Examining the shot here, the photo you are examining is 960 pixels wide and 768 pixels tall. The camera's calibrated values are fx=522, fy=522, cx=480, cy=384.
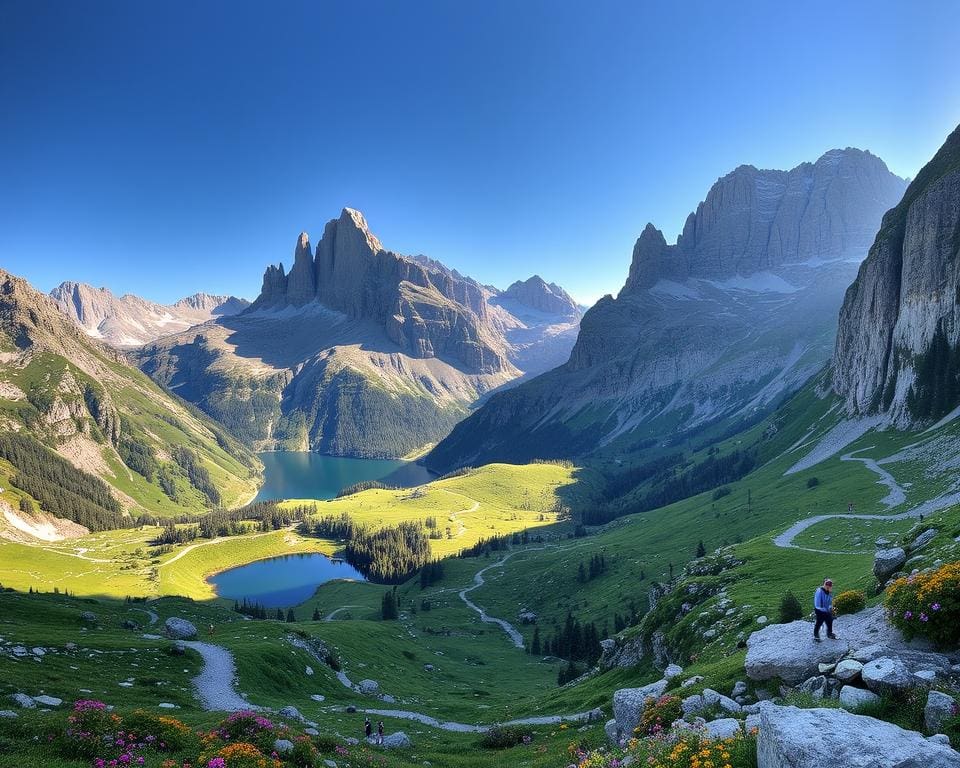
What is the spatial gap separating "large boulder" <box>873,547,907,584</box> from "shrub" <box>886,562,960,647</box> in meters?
9.08

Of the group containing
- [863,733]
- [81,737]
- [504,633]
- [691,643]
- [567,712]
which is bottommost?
[504,633]

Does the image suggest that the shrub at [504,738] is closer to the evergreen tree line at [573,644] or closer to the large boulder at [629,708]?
the large boulder at [629,708]

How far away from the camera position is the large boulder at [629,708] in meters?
25.6

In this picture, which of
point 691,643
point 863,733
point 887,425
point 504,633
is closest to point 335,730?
point 691,643

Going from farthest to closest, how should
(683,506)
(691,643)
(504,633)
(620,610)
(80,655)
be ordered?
(683,506) < (504,633) < (620,610) < (80,655) < (691,643)

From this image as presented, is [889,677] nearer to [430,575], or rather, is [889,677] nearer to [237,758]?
[237,758]

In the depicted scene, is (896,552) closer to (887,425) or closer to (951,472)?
(951,472)

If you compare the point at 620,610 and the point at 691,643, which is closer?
the point at 691,643

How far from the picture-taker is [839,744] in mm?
12117

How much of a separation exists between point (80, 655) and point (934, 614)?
59.1 m

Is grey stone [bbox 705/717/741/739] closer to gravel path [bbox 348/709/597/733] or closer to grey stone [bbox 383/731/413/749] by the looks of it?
gravel path [bbox 348/709/597/733]

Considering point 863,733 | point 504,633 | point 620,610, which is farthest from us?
point 504,633

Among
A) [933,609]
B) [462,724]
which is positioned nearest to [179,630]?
[462,724]

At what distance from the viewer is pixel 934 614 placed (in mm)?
18234
